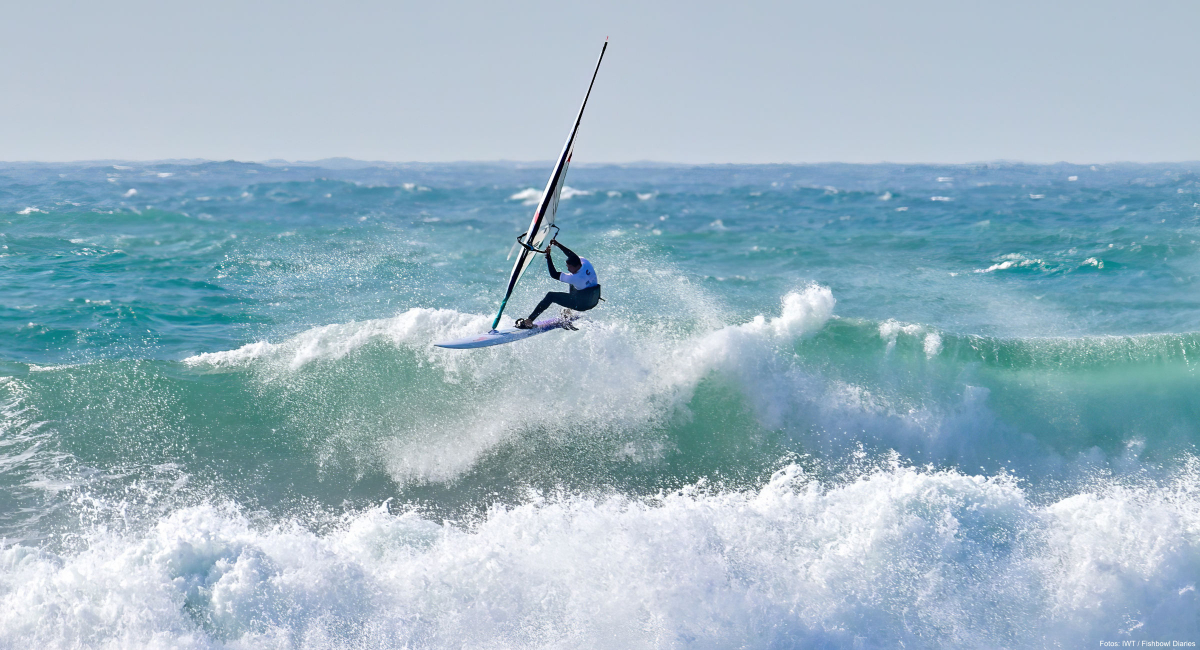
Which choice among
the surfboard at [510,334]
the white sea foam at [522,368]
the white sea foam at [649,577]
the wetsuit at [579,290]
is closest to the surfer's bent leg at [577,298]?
the wetsuit at [579,290]

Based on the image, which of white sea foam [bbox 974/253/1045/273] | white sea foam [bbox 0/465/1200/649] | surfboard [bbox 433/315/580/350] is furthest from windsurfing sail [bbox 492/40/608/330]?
white sea foam [bbox 974/253/1045/273]

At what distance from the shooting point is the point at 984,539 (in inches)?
375

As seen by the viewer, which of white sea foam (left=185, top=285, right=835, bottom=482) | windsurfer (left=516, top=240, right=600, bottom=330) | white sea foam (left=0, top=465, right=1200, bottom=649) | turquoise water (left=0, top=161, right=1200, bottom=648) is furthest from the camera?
white sea foam (left=185, top=285, right=835, bottom=482)

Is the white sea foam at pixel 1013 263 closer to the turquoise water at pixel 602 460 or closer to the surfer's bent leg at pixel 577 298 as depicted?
the turquoise water at pixel 602 460

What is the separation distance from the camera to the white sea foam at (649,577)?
26.8 ft

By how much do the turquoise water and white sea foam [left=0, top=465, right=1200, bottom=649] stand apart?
33mm

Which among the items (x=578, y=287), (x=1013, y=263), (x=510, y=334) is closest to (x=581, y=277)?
(x=578, y=287)

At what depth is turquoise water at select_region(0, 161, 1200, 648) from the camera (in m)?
8.45

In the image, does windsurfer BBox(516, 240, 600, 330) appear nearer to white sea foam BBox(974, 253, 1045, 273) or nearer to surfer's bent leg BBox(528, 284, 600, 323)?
surfer's bent leg BBox(528, 284, 600, 323)

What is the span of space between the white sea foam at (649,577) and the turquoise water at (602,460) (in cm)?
3

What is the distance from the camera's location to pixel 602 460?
37.1ft

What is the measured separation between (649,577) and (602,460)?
2749 mm

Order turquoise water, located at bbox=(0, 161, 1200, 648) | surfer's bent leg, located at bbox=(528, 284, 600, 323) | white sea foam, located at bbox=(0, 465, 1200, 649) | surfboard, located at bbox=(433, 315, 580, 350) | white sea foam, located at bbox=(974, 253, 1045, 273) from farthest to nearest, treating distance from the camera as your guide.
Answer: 1. white sea foam, located at bbox=(974, 253, 1045, 273)
2. surfboard, located at bbox=(433, 315, 580, 350)
3. surfer's bent leg, located at bbox=(528, 284, 600, 323)
4. turquoise water, located at bbox=(0, 161, 1200, 648)
5. white sea foam, located at bbox=(0, 465, 1200, 649)

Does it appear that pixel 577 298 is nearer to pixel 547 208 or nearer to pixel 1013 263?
pixel 547 208
